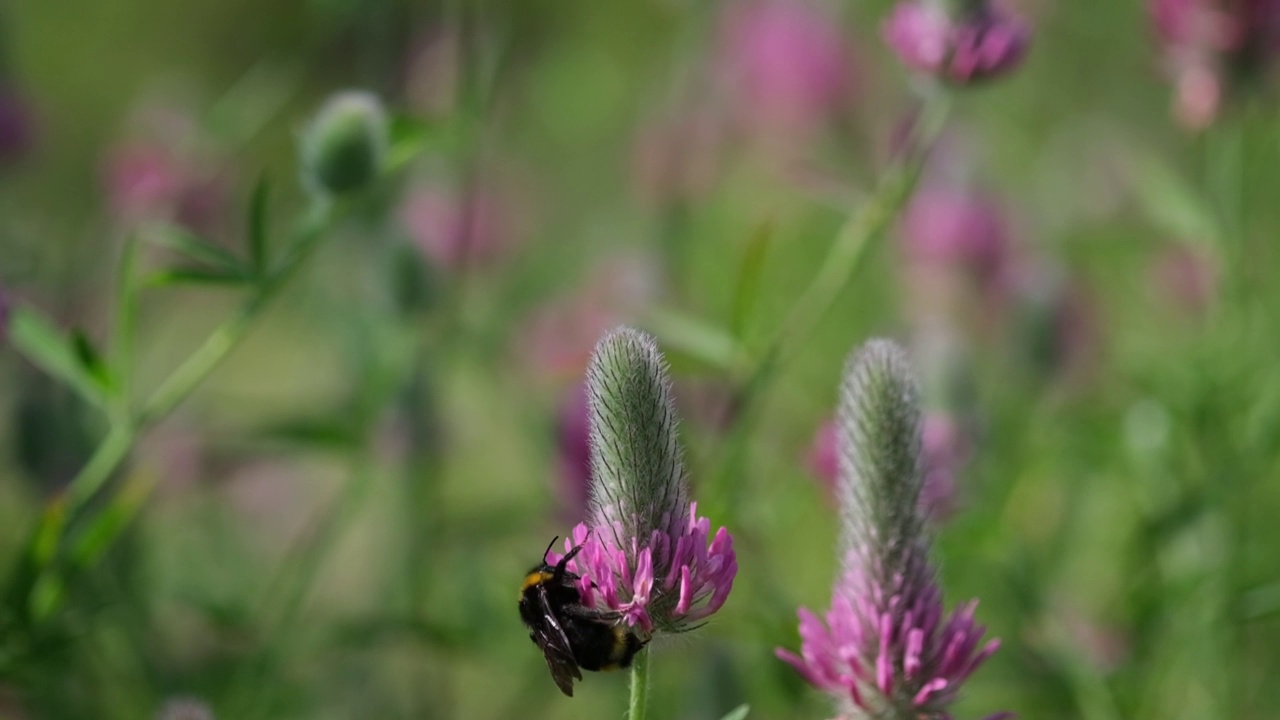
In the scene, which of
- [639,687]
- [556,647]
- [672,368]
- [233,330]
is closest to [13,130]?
[233,330]

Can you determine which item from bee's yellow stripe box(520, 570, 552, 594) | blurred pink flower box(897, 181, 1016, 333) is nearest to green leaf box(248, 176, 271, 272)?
bee's yellow stripe box(520, 570, 552, 594)

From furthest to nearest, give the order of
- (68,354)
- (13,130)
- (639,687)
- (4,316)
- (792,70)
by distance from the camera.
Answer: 1. (792,70)
2. (13,130)
3. (68,354)
4. (4,316)
5. (639,687)

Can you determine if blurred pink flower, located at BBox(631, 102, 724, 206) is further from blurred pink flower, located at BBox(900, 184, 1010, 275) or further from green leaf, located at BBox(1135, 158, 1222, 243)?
green leaf, located at BBox(1135, 158, 1222, 243)

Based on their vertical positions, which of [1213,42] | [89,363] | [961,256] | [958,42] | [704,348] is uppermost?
[961,256]

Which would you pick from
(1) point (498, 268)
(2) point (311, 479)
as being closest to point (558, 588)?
(1) point (498, 268)

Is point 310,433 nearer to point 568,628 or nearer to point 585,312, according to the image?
point 568,628

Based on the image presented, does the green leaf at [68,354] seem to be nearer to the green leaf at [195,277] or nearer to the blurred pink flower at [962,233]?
the green leaf at [195,277]

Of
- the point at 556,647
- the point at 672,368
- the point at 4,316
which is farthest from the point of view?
the point at 672,368
